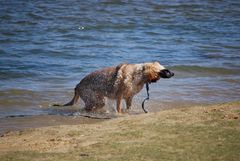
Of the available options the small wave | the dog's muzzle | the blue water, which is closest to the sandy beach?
the dog's muzzle

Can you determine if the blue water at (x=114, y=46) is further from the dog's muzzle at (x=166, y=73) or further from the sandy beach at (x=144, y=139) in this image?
the sandy beach at (x=144, y=139)

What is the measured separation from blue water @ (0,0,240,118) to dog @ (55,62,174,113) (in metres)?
0.62

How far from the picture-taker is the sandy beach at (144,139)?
5.49 metres

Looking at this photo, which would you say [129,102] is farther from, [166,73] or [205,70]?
[205,70]

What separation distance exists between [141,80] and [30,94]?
2.58 meters

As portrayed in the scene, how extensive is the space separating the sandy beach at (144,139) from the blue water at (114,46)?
3179 mm

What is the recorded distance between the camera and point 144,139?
6047 mm

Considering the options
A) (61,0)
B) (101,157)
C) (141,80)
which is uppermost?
(101,157)

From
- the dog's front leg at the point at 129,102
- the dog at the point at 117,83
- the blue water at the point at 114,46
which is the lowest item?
the blue water at the point at 114,46

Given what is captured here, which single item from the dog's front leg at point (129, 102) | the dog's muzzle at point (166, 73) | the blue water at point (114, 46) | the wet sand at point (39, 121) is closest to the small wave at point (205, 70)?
the blue water at point (114, 46)

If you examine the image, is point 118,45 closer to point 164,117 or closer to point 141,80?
point 141,80

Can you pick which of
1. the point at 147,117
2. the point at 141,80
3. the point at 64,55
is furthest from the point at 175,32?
the point at 147,117

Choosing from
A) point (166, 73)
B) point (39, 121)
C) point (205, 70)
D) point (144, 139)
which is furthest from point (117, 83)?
point (205, 70)

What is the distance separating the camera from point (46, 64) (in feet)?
49.9
